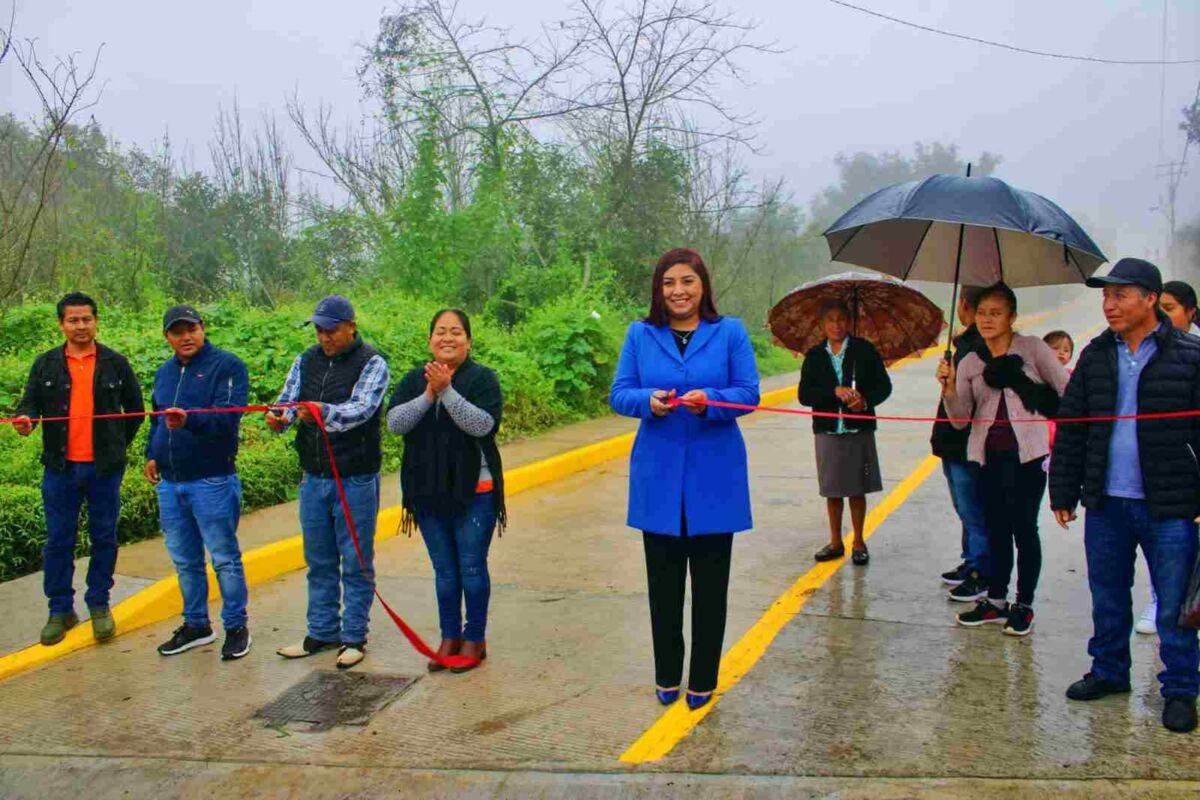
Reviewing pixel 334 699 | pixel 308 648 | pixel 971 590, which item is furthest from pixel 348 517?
pixel 971 590

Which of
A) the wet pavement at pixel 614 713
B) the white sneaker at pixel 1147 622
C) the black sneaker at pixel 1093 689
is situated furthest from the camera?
the white sneaker at pixel 1147 622

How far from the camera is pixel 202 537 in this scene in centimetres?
537

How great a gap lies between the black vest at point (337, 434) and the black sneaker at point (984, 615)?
3115mm

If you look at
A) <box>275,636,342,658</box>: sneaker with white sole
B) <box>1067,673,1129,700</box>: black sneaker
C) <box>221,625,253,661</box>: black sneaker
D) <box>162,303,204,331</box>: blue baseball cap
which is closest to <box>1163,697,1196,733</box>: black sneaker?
<box>1067,673,1129,700</box>: black sneaker

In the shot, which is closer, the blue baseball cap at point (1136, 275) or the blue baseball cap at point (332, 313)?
the blue baseball cap at point (1136, 275)

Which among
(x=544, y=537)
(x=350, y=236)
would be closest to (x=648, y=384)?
(x=544, y=537)

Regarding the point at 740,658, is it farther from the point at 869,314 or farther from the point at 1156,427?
the point at 869,314

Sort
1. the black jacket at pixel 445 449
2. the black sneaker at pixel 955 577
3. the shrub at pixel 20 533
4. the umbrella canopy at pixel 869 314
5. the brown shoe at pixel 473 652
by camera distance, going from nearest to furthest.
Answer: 1. the black jacket at pixel 445 449
2. the brown shoe at pixel 473 652
3. the black sneaker at pixel 955 577
4. the umbrella canopy at pixel 869 314
5. the shrub at pixel 20 533

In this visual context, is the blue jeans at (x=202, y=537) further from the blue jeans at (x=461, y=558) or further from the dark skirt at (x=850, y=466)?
the dark skirt at (x=850, y=466)

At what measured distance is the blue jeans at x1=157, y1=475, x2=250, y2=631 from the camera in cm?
521

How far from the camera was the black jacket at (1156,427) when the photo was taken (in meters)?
4.04

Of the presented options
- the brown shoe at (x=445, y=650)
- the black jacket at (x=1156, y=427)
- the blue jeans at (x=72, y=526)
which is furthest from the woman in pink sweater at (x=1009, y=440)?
the blue jeans at (x=72, y=526)

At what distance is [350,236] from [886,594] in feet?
42.2

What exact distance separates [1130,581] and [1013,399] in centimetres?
118
